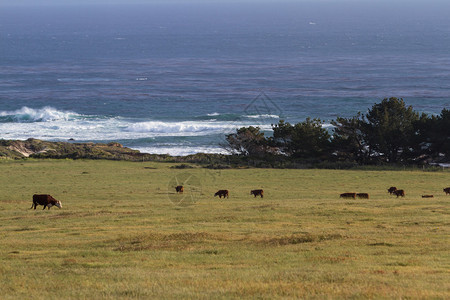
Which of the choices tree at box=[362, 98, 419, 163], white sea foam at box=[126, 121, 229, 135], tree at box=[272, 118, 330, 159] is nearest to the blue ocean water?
white sea foam at box=[126, 121, 229, 135]

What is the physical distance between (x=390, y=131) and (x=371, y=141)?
186 cm

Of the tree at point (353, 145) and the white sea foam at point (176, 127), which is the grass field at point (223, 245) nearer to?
the tree at point (353, 145)

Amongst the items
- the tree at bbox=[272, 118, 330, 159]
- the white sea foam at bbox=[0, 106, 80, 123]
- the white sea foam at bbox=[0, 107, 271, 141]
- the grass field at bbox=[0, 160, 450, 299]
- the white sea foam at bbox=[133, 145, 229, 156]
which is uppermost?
the white sea foam at bbox=[0, 106, 80, 123]

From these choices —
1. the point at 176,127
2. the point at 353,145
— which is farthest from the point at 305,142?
the point at 176,127

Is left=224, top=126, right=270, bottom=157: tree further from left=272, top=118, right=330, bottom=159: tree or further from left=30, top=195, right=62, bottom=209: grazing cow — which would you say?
left=30, top=195, right=62, bottom=209: grazing cow

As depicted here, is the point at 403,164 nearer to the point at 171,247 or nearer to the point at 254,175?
the point at 254,175

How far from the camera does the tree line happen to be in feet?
174

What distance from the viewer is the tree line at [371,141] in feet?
174

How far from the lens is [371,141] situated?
5456cm

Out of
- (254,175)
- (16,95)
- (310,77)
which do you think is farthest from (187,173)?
(310,77)

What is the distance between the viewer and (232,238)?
65.0ft

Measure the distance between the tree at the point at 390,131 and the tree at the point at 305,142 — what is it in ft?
12.9

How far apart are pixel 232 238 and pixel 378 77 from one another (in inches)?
4490

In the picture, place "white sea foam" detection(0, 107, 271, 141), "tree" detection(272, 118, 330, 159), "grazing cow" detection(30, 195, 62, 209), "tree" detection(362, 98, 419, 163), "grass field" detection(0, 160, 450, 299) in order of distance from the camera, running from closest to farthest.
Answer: "grass field" detection(0, 160, 450, 299) < "grazing cow" detection(30, 195, 62, 209) < "tree" detection(362, 98, 419, 163) < "tree" detection(272, 118, 330, 159) < "white sea foam" detection(0, 107, 271, 141)
